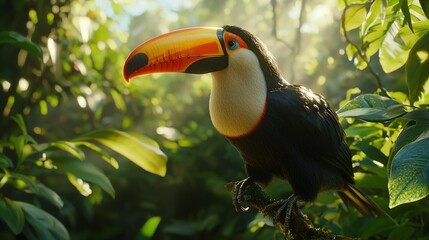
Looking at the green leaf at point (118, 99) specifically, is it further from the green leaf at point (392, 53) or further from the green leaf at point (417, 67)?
the green leaf at point (417, 67)

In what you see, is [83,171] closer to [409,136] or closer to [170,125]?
[409,136]

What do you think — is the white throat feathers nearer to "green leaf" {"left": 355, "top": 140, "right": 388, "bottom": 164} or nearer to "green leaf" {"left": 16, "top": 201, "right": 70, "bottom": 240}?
"green leaf" {"left": 355, "top": 140, "right": 388, "bottom": 164}

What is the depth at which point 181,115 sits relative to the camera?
353 centimetres

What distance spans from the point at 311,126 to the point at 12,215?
0.83m

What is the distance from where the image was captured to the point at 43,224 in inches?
60.2

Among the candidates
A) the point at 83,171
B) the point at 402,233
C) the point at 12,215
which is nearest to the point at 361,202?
the point at 402,233

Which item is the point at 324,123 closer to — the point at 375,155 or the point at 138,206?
the point at 375,155

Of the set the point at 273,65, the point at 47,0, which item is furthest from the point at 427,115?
the point at 47,0

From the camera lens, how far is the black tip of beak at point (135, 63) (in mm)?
1177

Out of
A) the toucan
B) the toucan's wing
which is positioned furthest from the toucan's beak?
the toucan's wing

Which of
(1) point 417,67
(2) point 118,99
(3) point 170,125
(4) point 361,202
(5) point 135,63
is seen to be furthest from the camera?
(3) point 170,125

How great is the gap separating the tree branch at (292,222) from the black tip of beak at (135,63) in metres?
0.39

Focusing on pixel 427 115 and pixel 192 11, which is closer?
pixel 427 115

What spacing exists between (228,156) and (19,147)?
1.40 meters
